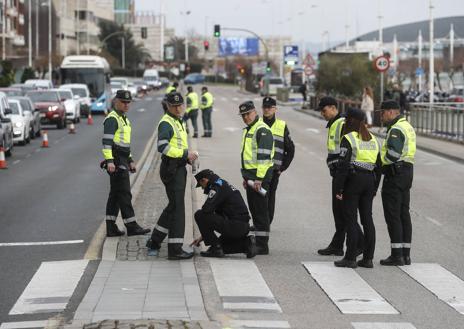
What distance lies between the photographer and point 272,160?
44.4ft

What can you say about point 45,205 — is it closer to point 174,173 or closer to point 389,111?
point 174,173

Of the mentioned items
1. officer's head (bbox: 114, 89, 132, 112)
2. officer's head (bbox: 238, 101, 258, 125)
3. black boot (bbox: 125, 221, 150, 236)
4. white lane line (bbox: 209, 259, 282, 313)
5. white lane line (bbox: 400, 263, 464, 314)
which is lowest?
white lane line (bbox: 400, 263, 464, 314)

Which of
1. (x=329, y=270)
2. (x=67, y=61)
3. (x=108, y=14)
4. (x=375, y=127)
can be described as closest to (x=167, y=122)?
(x=329, y=270)

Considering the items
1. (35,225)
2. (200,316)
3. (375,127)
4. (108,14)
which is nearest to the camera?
(200,316)

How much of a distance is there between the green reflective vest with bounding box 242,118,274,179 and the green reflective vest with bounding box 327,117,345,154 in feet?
2.37

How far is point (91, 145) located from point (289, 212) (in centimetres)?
1954

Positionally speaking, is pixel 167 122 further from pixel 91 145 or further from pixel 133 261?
pixel 91 145

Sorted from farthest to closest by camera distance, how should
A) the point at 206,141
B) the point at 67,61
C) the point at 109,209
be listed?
the point at 67,61, the point at 206,141, the point at 109,209

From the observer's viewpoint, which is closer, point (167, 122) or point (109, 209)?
point (167, 122)

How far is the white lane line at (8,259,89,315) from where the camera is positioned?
10.2 metres

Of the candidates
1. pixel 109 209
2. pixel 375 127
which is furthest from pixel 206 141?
pixel 109 209

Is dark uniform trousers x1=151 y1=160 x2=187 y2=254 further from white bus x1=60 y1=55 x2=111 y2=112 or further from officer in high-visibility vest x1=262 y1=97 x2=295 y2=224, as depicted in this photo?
white bus x1=60 y1=55 x2=111 y2=112

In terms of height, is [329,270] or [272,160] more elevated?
[272,160]

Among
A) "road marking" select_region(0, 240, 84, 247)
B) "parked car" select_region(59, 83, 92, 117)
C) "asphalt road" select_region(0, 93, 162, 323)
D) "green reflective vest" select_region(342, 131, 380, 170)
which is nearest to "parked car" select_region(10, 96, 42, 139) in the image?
"asphalt road" select_region(0, 93, 162, 323)
